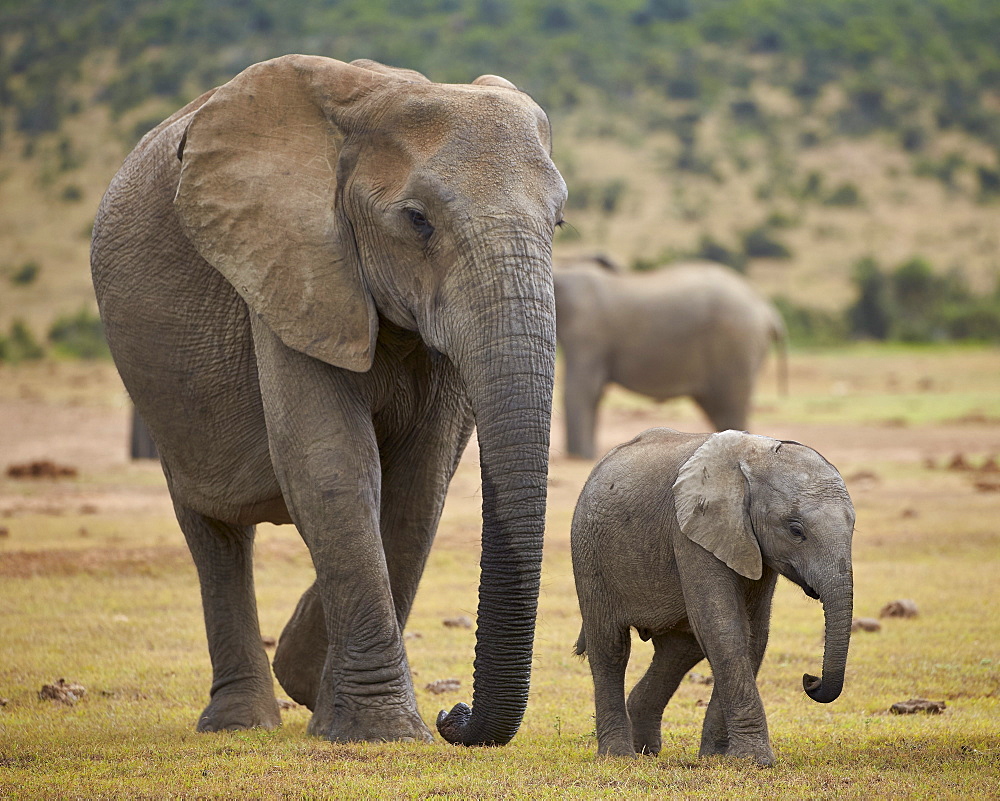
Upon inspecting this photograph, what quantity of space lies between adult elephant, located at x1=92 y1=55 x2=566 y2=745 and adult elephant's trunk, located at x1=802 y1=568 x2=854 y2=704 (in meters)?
1.03

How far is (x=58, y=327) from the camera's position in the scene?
40656 millimetres

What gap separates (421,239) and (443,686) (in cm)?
277

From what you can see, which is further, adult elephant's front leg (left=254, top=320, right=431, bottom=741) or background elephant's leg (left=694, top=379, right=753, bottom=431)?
background elephant's leg (left=694, top=379, right=753, bottom=431)

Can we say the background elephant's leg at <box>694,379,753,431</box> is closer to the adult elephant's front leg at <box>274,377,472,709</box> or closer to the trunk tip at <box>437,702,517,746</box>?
the adult elephant's front leg at <box>274,377,472,709</box>

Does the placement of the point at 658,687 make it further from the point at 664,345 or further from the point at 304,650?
the point at 664,345

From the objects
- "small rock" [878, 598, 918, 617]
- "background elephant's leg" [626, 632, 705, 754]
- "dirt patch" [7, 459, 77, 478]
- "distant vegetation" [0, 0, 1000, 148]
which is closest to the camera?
"background elephant's leg" [626, 632, 705, 754]

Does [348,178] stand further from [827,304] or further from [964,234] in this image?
[964,234]

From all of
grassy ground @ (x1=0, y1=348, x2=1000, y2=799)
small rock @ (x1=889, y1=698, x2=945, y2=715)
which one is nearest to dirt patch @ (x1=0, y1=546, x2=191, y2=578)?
grassy ground @ (x1=0, y1=348, x2=1000, y2=799)

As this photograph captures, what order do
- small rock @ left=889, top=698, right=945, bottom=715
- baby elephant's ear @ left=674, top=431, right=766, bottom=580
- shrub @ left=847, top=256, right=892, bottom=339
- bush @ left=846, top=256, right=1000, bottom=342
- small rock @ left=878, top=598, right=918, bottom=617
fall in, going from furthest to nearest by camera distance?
shrub @ left=847, top=256, right=892, bottom=339 < bush @ left=846, top=256, right=1000, bottom=342 < small rock @ left=878, top=598, right=918, bottom=617 < small rock @ left=889, top=698, right=945, bottom=715 < baby elephant's ear @ left=674, top=431, right=766, bottom=580

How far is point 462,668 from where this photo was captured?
25.7ft

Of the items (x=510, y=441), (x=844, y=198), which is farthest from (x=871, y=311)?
(x=510, y=441)

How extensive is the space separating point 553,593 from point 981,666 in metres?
3.44

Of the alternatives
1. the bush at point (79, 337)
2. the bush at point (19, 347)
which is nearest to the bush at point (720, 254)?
the bush at point (79, 337)

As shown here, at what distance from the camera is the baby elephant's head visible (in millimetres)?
5102
